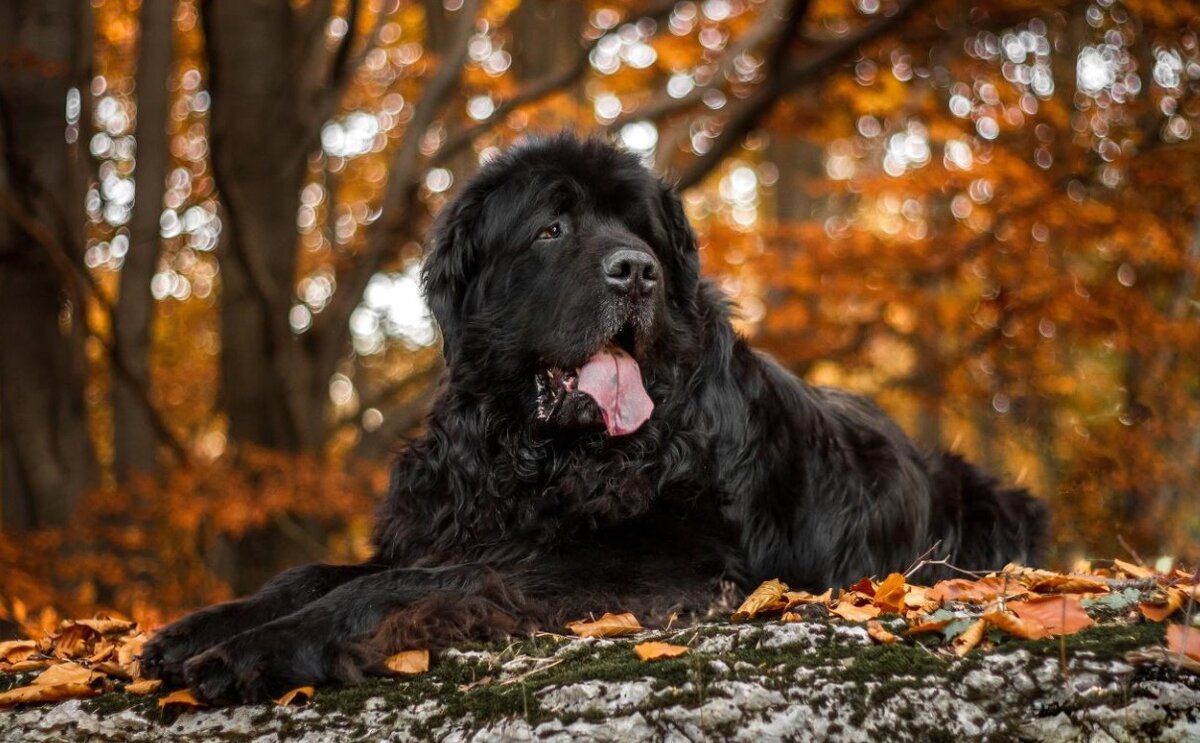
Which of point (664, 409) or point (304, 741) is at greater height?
point (664, 409)

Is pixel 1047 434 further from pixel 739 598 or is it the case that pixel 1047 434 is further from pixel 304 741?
pixel 304 741

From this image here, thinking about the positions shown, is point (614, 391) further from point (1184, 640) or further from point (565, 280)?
point (1184, 640)

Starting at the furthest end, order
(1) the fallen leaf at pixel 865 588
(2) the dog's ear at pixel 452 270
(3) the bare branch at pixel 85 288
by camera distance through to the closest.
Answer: (3) the bare branch at pixel 85 288
(2) the dog's ear at pixel 452 270
(1) the fallen leaf at pixel 865 588

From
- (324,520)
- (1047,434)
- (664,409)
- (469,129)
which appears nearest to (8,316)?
Answer: (324,520)

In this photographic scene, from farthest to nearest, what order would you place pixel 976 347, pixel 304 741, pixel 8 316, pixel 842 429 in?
pixel 976 347 → pixel 8 316 → pixel 842 429 → pixel 304 741

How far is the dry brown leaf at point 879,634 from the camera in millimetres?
3146

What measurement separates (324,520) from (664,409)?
633cm

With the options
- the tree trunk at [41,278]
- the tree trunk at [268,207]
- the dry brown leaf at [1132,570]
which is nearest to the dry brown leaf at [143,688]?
the dry brown leaf at [1132,570]

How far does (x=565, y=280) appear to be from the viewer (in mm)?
4121

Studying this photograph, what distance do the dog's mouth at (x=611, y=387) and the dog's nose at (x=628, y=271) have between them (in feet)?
0.47

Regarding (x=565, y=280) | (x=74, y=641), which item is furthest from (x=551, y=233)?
(x=74, y=641)

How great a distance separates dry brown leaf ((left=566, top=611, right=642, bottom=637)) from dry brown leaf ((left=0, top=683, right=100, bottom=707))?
142cm

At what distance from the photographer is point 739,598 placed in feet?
13.3

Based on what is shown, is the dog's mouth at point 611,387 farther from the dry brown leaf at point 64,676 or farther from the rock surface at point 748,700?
the dry brown leaf at point 64,676
